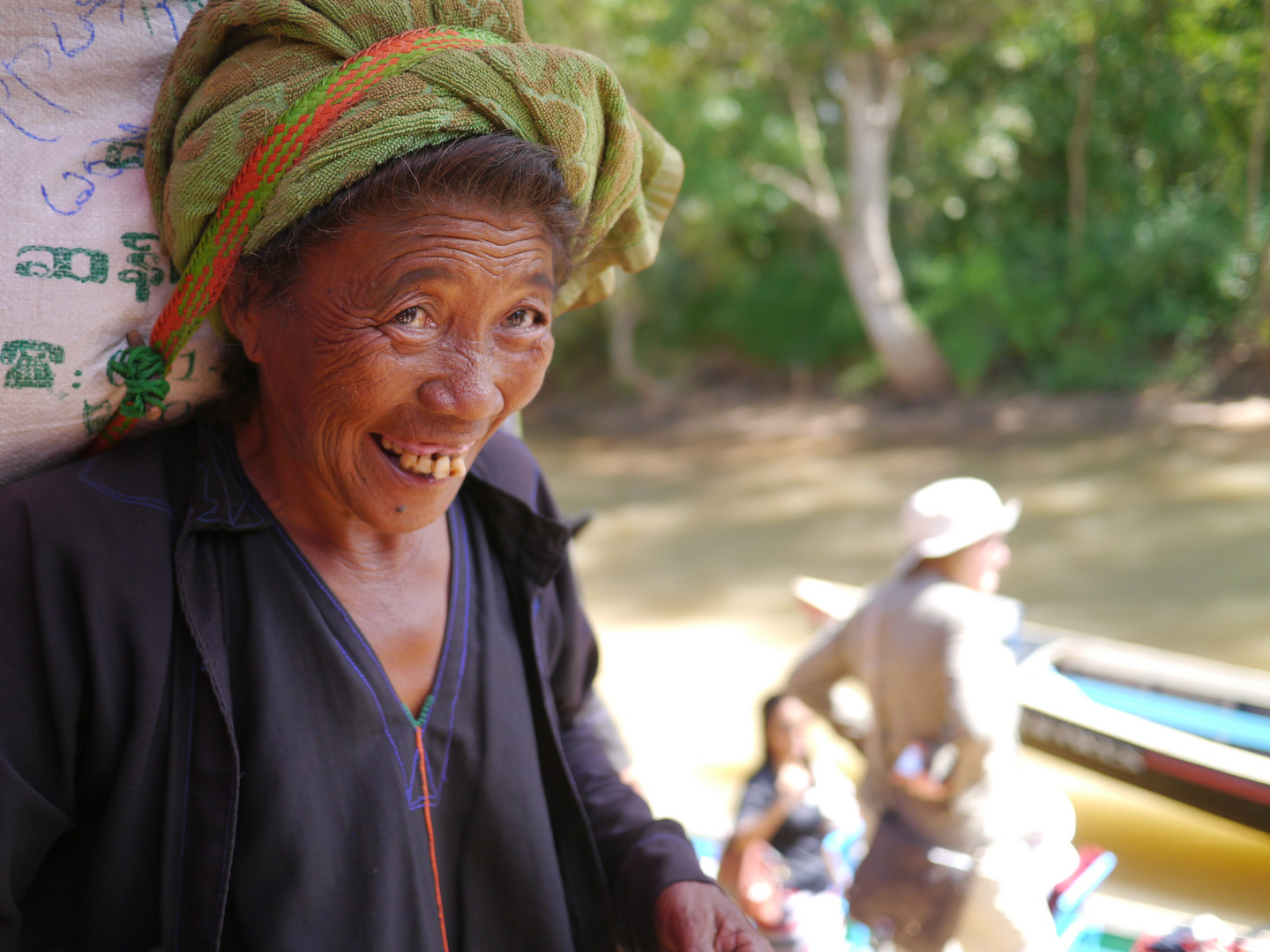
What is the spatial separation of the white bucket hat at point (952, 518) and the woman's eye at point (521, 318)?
6.58ft

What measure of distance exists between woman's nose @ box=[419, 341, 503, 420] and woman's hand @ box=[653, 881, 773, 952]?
692 mm

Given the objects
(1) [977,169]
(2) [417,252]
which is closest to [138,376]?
(2) [417,252]

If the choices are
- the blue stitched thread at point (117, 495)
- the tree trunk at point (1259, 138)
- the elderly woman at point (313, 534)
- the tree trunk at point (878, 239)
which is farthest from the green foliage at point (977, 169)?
the blue stitched thread at point (117, 495)

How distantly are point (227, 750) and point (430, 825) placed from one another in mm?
277

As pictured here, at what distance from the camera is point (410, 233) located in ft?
3.65

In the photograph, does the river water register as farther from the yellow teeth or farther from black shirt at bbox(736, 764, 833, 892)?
the yellow teeth

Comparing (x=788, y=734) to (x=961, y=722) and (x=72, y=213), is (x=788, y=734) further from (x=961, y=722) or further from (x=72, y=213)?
(x=72, y=213)

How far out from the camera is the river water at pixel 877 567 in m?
4.37

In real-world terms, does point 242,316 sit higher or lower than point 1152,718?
higher

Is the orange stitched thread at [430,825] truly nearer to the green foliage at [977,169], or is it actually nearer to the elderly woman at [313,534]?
the elderly woman at [313,534]

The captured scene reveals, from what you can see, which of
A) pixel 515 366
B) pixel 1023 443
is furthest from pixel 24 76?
pixel 1023 443

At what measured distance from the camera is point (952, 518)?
3016 mm

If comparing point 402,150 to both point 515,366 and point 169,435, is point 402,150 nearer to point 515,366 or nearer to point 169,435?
point 515,366

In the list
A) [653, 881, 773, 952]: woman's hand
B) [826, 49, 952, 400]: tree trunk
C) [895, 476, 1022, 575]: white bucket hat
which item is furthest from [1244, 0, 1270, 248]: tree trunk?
[826, 49, 952, 400]: tree trunk
